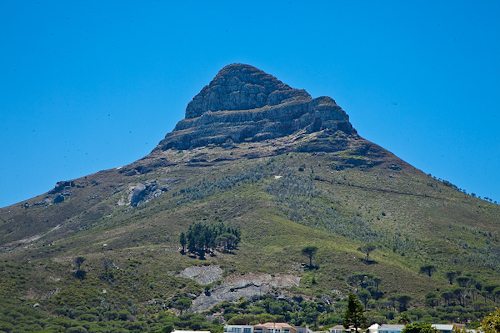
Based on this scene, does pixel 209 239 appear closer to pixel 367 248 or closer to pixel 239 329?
pixel 367 248

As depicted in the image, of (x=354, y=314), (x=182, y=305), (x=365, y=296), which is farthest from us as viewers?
(x=365, y=296)

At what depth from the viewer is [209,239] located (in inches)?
5428

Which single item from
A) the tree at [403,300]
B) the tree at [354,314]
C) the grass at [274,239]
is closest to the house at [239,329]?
the grass at [274,239]

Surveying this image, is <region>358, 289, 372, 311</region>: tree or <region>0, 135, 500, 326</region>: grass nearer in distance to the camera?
<region>358, 289, 372, 311</region>: tree

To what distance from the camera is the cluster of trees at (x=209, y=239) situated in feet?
450

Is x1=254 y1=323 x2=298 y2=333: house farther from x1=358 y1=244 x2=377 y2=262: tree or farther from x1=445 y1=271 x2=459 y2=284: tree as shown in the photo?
x1=445 y1=271 x2=459 y2=284: tree

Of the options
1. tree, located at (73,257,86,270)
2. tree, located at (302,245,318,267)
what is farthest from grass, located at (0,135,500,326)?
tree, located at (302,245,318,267)

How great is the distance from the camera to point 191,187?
199000mm

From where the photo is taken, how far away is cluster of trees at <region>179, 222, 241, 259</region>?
450 ft

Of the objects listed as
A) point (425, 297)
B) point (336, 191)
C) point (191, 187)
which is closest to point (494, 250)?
point (425, 297)

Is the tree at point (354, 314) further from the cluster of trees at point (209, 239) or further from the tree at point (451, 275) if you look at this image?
the cluster of trees at point (209, 239)

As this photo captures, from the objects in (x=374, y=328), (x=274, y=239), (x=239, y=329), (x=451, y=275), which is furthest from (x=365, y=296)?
(x=239, y=329)

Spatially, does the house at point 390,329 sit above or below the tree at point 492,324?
below

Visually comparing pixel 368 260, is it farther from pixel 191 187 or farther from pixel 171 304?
pixel 191 187
